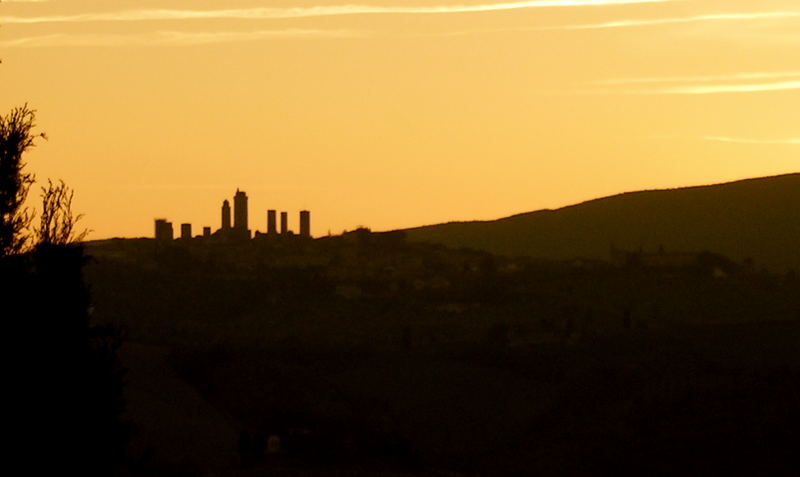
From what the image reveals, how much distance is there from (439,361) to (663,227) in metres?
85.7

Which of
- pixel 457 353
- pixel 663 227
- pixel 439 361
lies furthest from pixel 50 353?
pixel 663 227

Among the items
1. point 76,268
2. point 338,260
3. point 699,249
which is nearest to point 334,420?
point 76,268

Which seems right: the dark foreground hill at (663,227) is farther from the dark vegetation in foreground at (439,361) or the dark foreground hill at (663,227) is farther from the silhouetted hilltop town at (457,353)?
the dark vegetation in foreground at (439,361)

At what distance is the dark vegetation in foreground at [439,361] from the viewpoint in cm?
4219

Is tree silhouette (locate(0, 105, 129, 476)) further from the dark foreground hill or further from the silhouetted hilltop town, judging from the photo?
the dark foreground hill

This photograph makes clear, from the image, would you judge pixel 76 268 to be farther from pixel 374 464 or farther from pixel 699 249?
pixel 699 249

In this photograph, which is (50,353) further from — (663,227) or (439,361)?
(663,227)

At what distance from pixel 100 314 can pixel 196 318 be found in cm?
1245

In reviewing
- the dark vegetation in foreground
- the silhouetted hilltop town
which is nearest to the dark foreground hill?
the silhouetted hilltop town

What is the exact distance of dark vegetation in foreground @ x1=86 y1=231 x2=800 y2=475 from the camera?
42188mm

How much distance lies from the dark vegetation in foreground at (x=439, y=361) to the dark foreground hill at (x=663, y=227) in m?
23.3

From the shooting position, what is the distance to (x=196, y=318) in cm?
9619

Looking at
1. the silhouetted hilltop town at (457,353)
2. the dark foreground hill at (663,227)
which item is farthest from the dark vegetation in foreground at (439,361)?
the dark foreground hill at (663,227)

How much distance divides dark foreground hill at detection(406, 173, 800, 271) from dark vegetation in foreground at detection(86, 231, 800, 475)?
23265 millimetres
